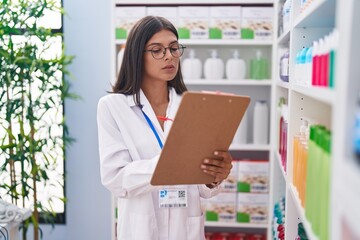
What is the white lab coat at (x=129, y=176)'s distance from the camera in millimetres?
1966

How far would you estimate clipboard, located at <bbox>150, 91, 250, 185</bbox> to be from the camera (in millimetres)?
1542

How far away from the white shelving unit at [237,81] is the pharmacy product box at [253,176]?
13cm

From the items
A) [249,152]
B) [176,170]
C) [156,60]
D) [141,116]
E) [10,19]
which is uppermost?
[10,19]

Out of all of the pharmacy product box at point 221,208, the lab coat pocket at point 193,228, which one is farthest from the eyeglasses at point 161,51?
the pharmacy product box at point 221,208

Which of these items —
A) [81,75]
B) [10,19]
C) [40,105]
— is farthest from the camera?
[81,75]

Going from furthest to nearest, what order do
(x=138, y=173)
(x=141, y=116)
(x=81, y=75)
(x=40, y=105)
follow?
(x=81, y=75) → (x=40, y=105) → (x=141, y=116) → (x=138, y=173)

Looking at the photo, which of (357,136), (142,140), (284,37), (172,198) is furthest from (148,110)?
(357,136)

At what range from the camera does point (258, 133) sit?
140 inches

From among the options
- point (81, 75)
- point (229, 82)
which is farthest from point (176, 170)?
point (81, 75)

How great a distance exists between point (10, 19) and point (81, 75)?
0.76 m

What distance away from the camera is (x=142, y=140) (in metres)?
2.00

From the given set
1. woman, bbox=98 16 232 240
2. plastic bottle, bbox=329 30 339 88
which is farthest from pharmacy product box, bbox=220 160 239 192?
plastic bottle, bbox=329 30 339 88

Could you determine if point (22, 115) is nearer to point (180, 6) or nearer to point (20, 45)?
point (20, 45)

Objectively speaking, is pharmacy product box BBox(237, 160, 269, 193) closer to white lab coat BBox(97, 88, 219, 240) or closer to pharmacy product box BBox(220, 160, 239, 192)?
pharmacy product box BBox(220, 160, 239, 192)
